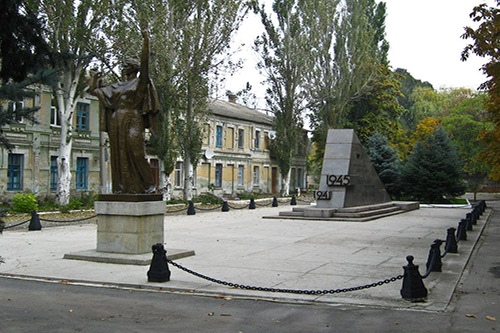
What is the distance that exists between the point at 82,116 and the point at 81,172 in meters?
3.30

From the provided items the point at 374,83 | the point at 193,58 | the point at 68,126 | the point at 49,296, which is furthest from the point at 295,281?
the point at 374,83

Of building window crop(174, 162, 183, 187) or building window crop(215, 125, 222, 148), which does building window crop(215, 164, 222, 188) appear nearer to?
building window crop(215, 125, 222, 148)

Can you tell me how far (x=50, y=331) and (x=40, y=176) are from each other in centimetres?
2588

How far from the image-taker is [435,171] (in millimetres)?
32094

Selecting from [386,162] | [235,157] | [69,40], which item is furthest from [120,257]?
[235,157]

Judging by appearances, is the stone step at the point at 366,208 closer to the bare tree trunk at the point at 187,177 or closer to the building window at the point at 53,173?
the bare tree trunk at the point at 187,177

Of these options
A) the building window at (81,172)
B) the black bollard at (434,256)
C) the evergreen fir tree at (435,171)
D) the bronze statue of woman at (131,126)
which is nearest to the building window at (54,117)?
the building window at (81,172)

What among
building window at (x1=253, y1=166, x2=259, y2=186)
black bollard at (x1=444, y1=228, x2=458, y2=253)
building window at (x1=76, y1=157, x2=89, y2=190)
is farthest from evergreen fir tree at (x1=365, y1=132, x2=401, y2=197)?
black bollard at (x1=444, y1=228, x2=458, y2=253)

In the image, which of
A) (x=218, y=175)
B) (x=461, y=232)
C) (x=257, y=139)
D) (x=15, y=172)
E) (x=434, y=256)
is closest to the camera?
(x=434, y=256)

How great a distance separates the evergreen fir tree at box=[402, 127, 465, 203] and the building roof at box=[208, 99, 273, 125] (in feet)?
52.7

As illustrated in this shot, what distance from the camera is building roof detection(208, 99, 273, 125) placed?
4400cm

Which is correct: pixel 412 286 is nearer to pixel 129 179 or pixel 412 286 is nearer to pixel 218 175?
pixel 129 179

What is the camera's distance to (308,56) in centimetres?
4000

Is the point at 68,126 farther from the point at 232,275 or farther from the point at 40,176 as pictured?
the point at 232,275
